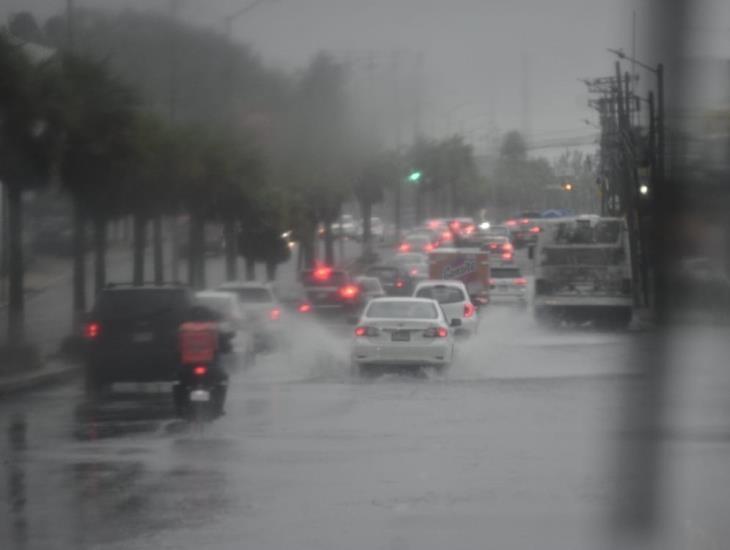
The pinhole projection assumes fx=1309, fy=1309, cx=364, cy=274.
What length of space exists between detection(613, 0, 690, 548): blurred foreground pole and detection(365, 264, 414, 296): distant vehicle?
1659 inches

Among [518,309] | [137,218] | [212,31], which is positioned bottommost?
[518,309]

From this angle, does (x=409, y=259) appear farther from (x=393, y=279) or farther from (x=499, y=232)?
(x=499, y=232)

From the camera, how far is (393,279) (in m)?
48.1

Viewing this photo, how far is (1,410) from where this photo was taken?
17.0 meters

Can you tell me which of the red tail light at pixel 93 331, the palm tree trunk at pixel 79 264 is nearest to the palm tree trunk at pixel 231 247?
the palm tree trunk at pixel 79 264

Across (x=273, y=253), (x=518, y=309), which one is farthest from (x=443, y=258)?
(x=273, y=253)

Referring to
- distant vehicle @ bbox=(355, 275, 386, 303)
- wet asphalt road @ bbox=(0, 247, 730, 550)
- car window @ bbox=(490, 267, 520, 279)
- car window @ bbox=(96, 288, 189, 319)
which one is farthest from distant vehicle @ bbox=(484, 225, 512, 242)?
car window @ bbox=(96, 288, 189, 319)

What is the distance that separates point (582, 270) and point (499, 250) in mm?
16508

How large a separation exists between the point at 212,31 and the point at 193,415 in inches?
637

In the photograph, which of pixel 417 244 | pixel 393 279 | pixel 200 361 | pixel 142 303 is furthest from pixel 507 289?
pixel 200 361

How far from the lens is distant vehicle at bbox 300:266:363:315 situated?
40.8 m

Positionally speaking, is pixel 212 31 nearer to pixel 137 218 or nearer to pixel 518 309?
pixel 137 218

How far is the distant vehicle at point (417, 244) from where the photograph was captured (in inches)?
2438

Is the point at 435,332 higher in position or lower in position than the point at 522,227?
lower
